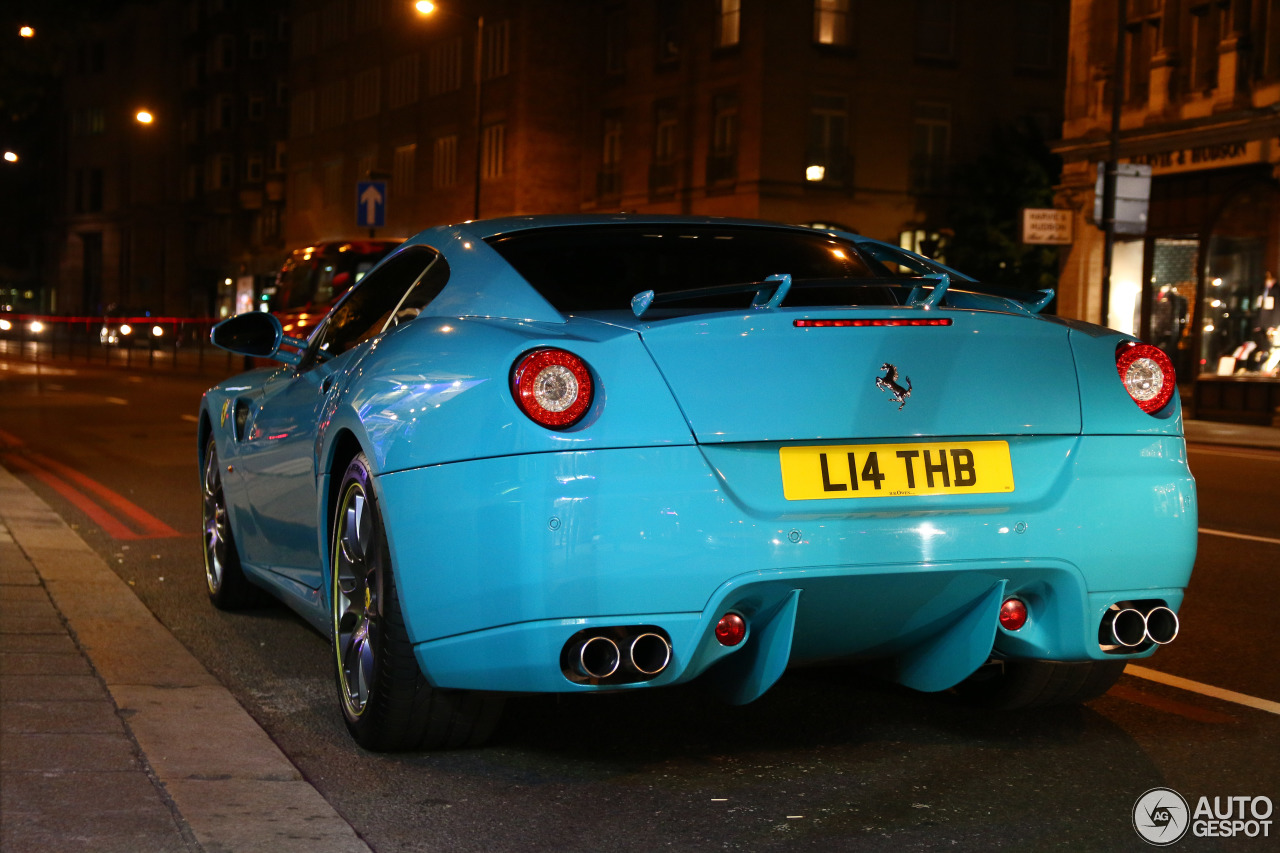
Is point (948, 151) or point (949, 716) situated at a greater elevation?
point (948, 151)

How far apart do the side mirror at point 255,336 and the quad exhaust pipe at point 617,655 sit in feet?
7.67

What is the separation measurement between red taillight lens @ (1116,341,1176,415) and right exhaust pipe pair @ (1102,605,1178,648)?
19.6 inches

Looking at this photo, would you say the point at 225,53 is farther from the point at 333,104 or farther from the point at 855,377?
the point at 855,377

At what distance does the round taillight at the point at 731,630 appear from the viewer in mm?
3660

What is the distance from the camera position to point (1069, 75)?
31625mm

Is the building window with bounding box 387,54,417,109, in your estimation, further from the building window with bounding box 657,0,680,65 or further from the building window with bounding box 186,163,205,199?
the building window with bounding box 186,163,205,199

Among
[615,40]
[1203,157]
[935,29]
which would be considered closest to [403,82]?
[615,40]

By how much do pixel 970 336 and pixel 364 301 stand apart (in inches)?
88.4

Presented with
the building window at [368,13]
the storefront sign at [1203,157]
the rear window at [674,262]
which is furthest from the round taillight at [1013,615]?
the building window at [368,13]

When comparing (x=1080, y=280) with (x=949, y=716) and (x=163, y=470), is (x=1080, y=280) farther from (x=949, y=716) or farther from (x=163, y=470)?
(x=949, y=716)

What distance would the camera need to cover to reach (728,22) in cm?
3934

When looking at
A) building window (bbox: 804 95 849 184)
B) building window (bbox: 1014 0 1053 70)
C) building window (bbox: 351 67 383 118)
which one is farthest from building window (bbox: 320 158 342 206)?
building window (bbox: 1014 0 1053 70)

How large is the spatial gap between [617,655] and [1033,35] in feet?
136

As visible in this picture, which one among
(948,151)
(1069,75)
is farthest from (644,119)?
(1069,75)
